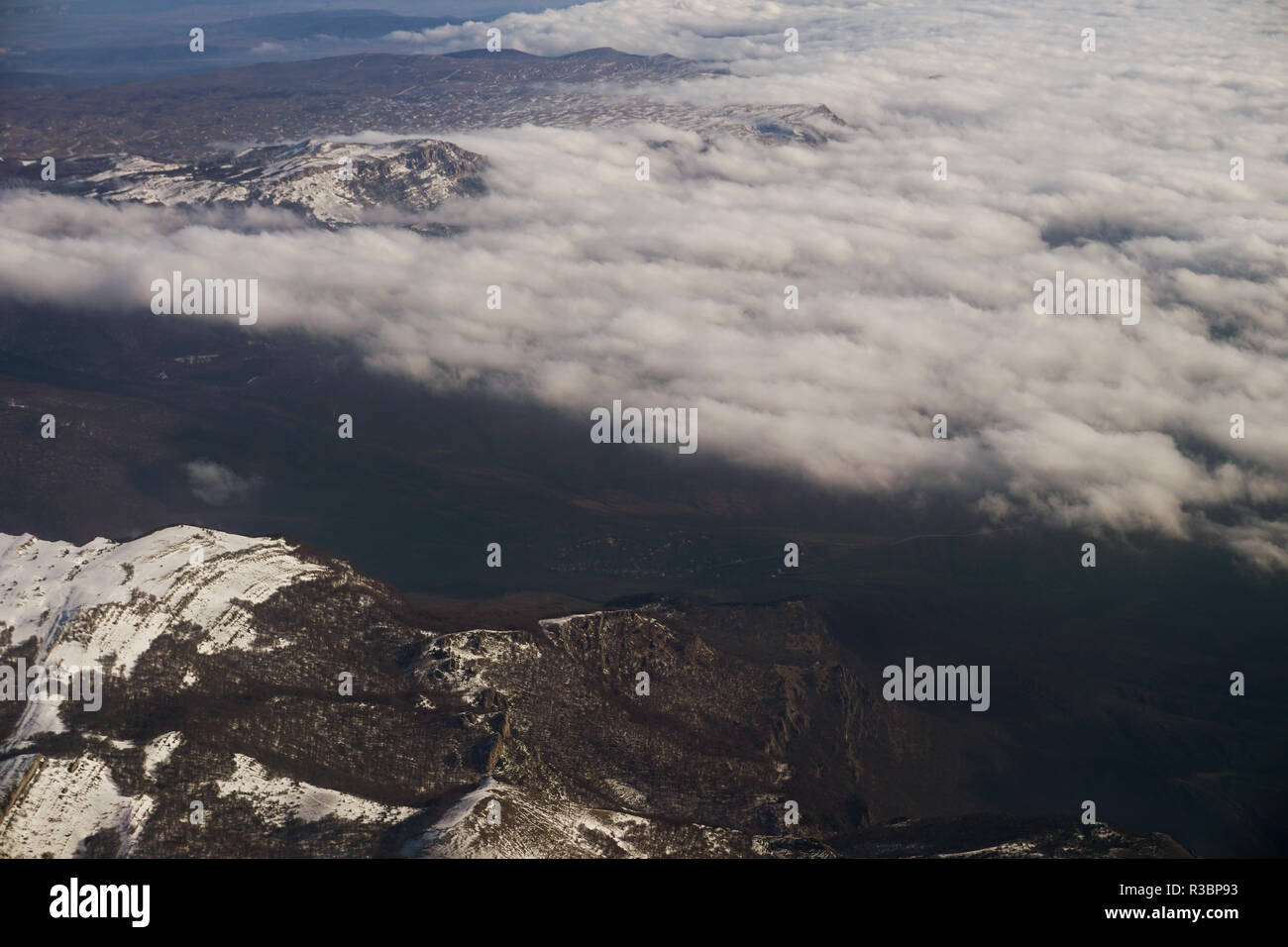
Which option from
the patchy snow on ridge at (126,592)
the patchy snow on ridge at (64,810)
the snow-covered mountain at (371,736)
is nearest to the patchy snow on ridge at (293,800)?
the snow-covered mountain at (371,736)

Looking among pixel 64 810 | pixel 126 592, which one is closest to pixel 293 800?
pixel 64 810

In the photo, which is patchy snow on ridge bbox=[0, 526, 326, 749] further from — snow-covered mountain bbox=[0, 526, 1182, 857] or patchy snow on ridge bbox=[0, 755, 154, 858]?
patchy snow on ridge bbox=[0, 755, 154, 858]

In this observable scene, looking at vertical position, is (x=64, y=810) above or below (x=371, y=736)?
above

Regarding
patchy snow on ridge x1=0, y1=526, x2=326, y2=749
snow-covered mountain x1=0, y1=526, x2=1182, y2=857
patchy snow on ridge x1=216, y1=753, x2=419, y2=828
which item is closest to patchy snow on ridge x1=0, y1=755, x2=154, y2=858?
snow-covered mountain x1=0, y1=526, x2=1182, y2=857

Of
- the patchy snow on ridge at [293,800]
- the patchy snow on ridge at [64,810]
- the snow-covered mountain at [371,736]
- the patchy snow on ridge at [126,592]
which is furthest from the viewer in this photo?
the patchy snow on ridge at [126,592]

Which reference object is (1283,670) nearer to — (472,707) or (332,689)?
(472,707)

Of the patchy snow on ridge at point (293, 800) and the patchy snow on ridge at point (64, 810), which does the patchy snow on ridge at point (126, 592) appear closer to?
the patchy snow on ridge at point (64, 810)

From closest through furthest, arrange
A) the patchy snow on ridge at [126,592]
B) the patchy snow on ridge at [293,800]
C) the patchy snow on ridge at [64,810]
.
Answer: the patchy snow on ridge at [64,810]
the patchy snow on ridge at [293,800]
the patchy snow on ridge at [126,592]

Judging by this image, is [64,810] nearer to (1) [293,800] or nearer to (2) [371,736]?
(1) [293,800]

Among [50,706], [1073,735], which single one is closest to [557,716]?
[50,706]
